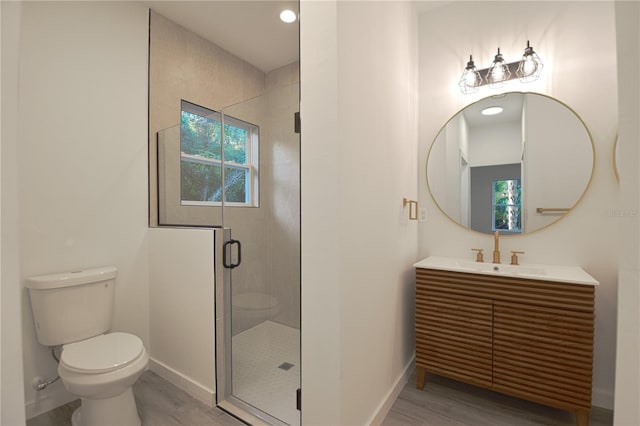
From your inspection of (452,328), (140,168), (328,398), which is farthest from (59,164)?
(452,328)

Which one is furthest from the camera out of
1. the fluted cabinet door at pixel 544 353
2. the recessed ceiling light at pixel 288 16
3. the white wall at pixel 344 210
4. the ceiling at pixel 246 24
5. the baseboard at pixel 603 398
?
the recessed ceiling light at pixel 288 16

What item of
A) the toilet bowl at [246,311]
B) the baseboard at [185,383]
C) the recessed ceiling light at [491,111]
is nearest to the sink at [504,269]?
the recessed ceiling light at [491,111]

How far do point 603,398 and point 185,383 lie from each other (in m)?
2.60

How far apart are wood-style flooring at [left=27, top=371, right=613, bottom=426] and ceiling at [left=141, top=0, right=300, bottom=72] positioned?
276 centimetres

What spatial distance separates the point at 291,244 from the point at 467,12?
2184 mm

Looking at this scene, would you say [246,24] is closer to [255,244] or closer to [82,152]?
[82,152]

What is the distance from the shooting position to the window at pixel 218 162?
187 centimetres

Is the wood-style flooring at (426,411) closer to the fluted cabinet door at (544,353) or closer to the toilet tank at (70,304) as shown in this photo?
the fluted cabinet door at (544,353)

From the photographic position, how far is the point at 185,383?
1955 millimetres

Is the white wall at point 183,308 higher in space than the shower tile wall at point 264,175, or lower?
lower

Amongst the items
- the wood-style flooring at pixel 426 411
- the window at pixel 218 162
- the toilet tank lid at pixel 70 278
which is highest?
the window at pixel 218 162

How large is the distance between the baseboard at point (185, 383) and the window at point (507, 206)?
2.22 meters

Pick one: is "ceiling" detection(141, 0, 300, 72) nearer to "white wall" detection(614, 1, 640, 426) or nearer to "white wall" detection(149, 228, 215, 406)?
"white wall" detection(149, 228, 215, 406)

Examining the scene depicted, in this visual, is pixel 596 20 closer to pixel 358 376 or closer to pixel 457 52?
pixel 457 52
